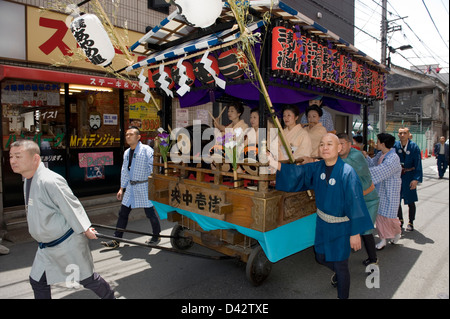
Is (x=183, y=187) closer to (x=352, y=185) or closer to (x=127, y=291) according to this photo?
(x=127, y=291)

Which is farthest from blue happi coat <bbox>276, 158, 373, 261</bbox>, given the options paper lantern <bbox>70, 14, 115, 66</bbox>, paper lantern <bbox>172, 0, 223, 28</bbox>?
paper lantern <bbox>70, 14, 115, 66</bbox>

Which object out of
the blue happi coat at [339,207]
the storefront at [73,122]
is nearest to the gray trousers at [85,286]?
the blue happi coat at [339,207]

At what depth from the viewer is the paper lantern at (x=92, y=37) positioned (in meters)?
4.27

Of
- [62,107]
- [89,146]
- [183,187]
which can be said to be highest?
[62,107]

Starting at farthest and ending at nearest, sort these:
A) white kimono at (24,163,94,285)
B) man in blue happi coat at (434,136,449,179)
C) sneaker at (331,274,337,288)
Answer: man in blue happi coat at (434,136,449,179)
sneaker at (331,274,337,288)
white kimono at (24,163,94,285)

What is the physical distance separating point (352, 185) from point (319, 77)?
181 cm

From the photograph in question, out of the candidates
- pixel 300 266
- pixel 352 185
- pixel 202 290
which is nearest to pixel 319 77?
pixel 352 185

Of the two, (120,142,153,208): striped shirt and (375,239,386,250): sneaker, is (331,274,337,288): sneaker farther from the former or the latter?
(120,142,153,208): striped shirt

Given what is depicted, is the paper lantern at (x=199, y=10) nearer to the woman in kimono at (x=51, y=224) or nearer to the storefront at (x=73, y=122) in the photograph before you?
the woman in kimono at (x=51, y=224)

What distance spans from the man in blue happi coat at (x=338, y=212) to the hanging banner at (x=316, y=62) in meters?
1.10

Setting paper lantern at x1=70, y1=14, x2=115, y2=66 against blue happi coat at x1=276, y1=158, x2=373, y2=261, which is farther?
paper lantern at x1=70, y1=14, x2=115, y2=66

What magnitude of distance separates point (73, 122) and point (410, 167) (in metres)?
7.71

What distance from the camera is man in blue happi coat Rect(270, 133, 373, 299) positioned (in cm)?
293

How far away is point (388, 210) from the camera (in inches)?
198
